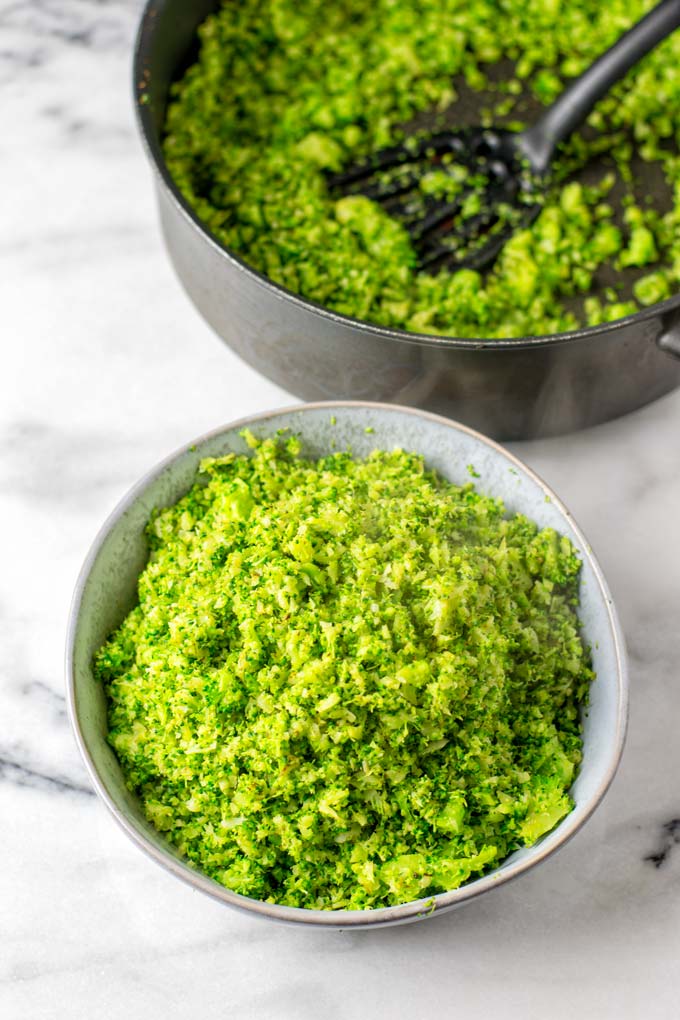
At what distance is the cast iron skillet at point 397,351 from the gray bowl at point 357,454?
82 millimetres

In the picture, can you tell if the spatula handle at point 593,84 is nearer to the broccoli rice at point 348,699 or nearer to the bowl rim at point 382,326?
the bowl rim at point 382,326

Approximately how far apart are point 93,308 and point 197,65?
0.36 m

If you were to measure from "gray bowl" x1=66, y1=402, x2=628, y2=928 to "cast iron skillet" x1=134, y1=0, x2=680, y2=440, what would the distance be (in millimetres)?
82

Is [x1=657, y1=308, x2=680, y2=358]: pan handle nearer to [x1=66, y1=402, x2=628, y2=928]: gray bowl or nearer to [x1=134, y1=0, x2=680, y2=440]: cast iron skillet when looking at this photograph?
[x1=134, y1=0, x2=680, y2=440]: cast iron skillet

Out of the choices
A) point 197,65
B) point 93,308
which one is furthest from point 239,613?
point 197,65

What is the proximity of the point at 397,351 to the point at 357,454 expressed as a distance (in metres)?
0.13

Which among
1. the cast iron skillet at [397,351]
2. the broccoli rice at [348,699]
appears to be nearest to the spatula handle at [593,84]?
the cast iron skillet at [397,351]

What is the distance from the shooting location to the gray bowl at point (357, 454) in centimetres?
109

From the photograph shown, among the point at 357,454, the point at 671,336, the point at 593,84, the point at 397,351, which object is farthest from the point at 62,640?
the point at 593,84

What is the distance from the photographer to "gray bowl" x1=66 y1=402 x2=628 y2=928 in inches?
43.0

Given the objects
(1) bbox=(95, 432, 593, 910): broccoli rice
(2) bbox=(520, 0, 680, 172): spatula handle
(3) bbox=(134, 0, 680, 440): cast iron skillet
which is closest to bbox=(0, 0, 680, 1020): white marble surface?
(3) bbox=(134, 0, 680, 440): cast iron skillet

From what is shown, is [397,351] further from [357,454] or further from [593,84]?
→ [593,84]

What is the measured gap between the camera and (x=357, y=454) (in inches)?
53.9

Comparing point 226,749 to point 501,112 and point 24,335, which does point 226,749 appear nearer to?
point 24,335
